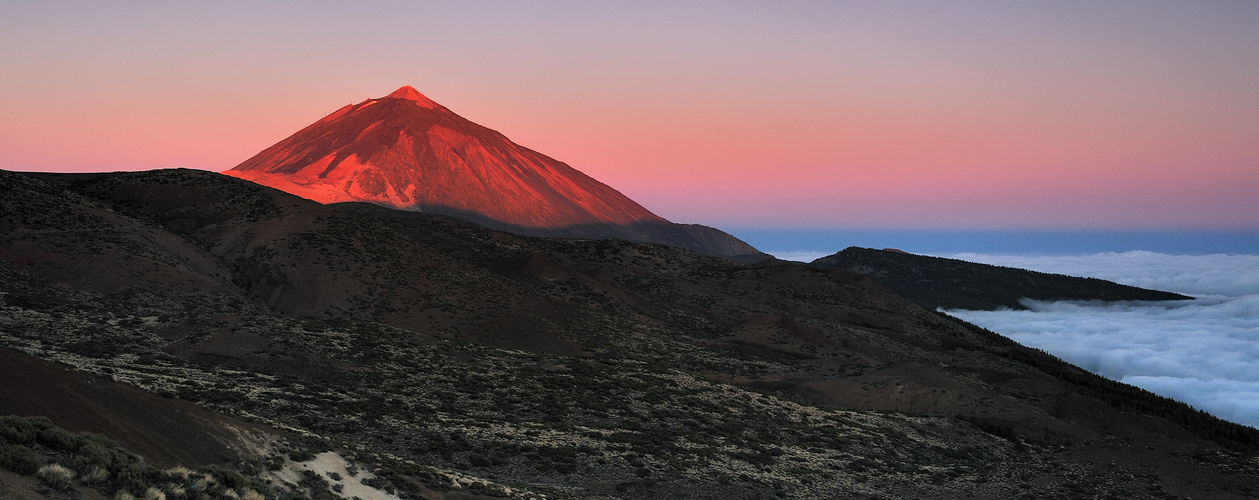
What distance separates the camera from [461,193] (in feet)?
586

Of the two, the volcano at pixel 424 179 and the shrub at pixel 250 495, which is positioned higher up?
the volcano at pixel 424 179

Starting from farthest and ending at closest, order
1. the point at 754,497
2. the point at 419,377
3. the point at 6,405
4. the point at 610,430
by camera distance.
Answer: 1. the point at 419,377
2. the point at 610,430
3. the point at 754,497
4. the point at 6,405

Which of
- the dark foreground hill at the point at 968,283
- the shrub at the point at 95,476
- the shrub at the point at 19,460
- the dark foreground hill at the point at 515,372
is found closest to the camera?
the shrub at the point at 19,460

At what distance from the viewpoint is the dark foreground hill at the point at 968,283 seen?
150 meters

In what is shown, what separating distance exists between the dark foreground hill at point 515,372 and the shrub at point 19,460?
4298mm

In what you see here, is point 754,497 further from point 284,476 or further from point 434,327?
point 434,327

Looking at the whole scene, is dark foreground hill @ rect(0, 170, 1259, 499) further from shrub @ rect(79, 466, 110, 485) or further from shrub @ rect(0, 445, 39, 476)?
shrub @ rect(0, 445, 39, 476)

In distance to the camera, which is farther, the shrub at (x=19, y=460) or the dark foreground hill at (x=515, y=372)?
the dark foreground hill at (x=515, y=372)

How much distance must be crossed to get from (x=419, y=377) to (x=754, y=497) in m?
17.0

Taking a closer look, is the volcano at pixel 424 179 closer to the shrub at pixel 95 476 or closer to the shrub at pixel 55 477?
the shrub at pixel 95 476

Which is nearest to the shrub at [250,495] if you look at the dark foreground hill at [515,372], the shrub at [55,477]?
the dark foreground hill at [515,372]

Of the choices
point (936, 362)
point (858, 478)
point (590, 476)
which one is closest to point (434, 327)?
point (590, 476)

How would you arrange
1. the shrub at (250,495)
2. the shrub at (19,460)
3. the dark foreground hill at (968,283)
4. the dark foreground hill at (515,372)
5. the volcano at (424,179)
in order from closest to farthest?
the shrub at (19,460), the shrub at (250,495), the dark foreground hill at (515,372), the dark foreground hill at (968,283), the volcano at (424,179)

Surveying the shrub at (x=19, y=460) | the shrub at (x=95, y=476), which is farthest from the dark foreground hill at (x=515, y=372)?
the shrub at (x=19, y=460)
